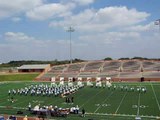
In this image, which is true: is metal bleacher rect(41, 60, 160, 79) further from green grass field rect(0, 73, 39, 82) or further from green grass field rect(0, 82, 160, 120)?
green grass field rect(0, 82, 160, 120)

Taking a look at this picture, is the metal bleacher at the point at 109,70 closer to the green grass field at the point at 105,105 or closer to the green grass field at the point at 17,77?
the green grass field at the point at 17,77

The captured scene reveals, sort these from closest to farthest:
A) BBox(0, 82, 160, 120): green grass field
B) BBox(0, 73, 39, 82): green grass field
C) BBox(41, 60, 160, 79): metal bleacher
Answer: BBox(0, 82, 160, 120): green grass field < BBox(41, 60, 160, 79): metal bleacher < BBox(0, 73, 39, 82): green grass field

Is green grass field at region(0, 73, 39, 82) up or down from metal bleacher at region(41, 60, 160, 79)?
down

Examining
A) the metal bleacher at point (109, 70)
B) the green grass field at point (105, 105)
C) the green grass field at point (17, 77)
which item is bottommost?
the green grass field at point (105, 105)

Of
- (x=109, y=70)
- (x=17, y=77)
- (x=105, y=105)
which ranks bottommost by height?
(x=105, y=105)

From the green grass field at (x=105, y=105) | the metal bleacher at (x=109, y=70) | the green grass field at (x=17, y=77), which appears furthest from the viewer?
the green grass field at (x=17, y=77)

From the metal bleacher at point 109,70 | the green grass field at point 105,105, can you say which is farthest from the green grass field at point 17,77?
the green grass field at point 105,105

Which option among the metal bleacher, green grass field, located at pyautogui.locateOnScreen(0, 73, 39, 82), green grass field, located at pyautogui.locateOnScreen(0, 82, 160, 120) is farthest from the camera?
green grass field, located at pyautogui.locateOnScreen(0, 73, 39, 82)

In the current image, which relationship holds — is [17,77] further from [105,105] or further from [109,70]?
[105,105]

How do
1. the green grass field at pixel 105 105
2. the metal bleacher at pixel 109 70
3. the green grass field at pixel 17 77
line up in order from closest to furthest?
the green grass field at pixel 105 105 → the metal bleacher at pixel 109 70 → the green grass field at pixel 17 77

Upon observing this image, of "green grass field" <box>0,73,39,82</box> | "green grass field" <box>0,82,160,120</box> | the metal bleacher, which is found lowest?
"green grass field" <box>0,82,160,120</box>

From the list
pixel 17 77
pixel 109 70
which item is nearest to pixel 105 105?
pixel 109 70

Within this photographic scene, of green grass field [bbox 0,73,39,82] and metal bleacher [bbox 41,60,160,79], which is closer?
metal bleacher [bbox 41,60,160,79]

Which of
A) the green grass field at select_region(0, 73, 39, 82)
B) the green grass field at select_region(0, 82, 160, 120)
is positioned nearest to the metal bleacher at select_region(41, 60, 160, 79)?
the green grass field at select_region(0, 73, 39, 82)
